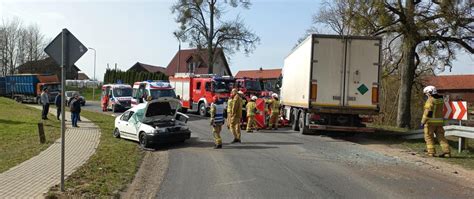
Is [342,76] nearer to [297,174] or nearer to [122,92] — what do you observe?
[297,174]

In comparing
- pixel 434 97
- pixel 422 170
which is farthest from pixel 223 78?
pixel 422 170

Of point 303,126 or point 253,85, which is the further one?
point 253,85

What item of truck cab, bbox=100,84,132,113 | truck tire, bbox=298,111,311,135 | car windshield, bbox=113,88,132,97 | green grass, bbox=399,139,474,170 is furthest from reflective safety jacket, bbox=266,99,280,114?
car windshield, bbox=113,88,132,97

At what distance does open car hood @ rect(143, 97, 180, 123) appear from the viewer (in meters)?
15.3

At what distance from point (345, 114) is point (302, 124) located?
6.44ft

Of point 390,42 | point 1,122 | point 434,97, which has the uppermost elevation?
point 390,42

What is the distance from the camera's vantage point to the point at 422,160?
1161 cm

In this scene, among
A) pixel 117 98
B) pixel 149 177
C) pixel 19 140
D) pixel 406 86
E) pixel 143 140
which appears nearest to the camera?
pixel 149 177

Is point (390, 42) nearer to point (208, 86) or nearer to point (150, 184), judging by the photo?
point (208, 86)

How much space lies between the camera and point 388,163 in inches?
434

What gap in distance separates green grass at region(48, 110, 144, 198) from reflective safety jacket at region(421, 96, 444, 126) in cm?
747

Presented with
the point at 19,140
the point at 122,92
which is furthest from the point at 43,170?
the point at 122,92

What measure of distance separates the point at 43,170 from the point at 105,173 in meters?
1.43

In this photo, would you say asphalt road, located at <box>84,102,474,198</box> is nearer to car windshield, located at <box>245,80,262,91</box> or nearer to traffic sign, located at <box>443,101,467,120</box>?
traffic sign, located at <box>443,101,467,120</box>
